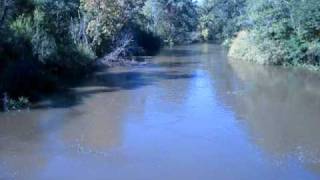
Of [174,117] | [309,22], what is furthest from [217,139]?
[309,22]

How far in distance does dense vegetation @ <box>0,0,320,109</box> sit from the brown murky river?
A: 206cm

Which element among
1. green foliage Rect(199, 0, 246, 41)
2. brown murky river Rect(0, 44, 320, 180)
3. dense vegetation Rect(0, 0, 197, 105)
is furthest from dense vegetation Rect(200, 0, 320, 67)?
green foliage Rect(199, 0, 246, 41)

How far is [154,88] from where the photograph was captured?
91.0 ft

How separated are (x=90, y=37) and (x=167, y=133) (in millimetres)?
21334

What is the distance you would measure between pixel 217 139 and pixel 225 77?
1611cm

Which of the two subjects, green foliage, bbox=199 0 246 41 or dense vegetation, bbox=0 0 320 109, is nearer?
dense vegetation, bbox=0 0 320 109

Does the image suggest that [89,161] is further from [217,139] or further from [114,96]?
[114,96]

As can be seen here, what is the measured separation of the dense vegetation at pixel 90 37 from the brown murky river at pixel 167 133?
6.77 ft

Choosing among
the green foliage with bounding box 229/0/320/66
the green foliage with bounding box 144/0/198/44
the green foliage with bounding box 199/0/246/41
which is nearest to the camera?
the green foliage with bounding box 229/0/320/66

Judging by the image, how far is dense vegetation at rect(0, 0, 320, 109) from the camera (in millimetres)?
24047

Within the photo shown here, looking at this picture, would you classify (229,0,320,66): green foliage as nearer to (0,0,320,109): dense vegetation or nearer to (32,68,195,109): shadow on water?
(0,0,320,109): dense vegetation

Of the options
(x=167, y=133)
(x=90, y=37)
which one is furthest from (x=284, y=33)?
(x=167, y=133)

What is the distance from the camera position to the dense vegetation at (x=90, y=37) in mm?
24047

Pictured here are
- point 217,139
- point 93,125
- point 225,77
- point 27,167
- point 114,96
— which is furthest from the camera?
point 225,77
